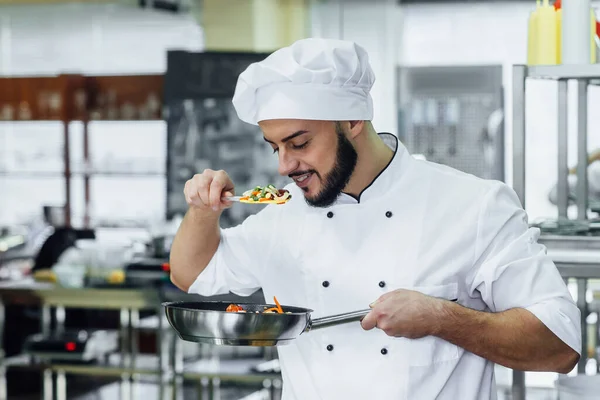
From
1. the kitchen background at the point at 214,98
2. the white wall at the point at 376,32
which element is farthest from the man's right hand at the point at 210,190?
the white wall at the point at 376,32

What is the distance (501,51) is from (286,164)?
492cm

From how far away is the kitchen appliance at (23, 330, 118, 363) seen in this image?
4375mm

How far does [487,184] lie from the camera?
184cm

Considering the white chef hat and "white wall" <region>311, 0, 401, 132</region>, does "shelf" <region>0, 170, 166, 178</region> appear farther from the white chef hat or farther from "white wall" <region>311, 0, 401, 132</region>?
the white chef hat

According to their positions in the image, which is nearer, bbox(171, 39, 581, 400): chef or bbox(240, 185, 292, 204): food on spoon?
bbox(171, 39, 581, 400): chef

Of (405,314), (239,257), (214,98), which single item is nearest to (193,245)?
(239,257)

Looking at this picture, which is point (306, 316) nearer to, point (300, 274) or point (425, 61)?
point (300, 274)

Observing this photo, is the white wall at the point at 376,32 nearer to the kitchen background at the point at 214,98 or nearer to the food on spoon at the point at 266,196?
the kitchen background at the point at 214,98

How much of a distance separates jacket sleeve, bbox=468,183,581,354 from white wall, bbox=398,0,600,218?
422 centimetres

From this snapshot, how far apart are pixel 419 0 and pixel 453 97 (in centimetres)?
125

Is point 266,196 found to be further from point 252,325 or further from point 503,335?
point 503,335

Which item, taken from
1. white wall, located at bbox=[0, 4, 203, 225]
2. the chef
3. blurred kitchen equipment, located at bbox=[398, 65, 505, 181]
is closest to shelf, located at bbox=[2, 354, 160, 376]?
white wall, located at bbox=[0, 4, 203, 225]

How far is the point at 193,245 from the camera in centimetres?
200

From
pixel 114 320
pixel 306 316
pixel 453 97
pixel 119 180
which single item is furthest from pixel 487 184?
pixel 119 180
